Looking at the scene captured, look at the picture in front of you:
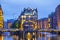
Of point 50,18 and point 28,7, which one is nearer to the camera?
point 28,7

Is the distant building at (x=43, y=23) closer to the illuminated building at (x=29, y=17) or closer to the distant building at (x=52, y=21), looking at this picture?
the distant building at (x=52, y=21)

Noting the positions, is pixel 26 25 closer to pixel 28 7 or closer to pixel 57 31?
pixel 28 7

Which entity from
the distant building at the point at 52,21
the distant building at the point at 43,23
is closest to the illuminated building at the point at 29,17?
the distant building at the point at 52,21

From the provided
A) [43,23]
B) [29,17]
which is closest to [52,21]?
[43,23]

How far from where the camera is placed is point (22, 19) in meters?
88.8

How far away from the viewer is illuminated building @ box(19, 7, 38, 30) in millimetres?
88000

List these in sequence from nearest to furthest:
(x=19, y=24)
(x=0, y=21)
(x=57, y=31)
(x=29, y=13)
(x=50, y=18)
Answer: (x=57, y=31), (x=19, y=24), (x=0, y=21), (x=29, y=13), (x=50, y=18)

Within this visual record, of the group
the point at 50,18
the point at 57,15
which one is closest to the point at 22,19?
the point at 57,15

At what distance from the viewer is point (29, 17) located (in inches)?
3652

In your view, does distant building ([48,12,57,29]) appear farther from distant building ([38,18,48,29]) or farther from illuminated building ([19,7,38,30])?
illuminated building ([19,7,38,30])


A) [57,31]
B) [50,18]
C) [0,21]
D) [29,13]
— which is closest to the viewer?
[57,31]

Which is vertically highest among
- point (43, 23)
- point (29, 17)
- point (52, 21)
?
point (29, 17)

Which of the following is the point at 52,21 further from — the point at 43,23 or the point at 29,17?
the point at 29,17

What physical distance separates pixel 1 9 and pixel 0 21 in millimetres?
6496
